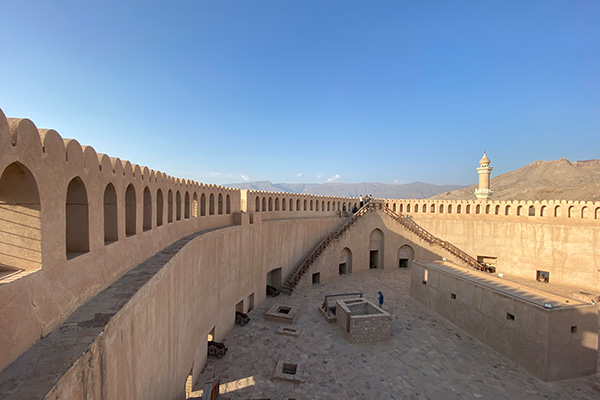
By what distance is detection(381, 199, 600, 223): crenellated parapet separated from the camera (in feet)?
72.0

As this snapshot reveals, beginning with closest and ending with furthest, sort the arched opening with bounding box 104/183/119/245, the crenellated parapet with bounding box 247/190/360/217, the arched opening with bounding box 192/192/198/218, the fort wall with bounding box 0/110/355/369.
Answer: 1. the fort wall with bounding box 0/110/355/369
2. the arched opening with bounding box 104/183/119/245
3. the arched opening with bounding box 192/192/198/218
4. the crenellated parapet with bounding box 247/190/360/217

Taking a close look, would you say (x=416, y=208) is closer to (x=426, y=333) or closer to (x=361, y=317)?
(x=426, y=333)

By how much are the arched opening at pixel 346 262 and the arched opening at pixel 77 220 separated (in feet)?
71.1

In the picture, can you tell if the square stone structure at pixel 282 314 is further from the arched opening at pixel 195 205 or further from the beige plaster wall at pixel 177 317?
the arched opening at pixel 195 205

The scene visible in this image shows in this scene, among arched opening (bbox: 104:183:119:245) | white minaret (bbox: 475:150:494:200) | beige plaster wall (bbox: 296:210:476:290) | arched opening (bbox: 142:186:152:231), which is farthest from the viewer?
white minaret (bbox: 475:150:494:200)

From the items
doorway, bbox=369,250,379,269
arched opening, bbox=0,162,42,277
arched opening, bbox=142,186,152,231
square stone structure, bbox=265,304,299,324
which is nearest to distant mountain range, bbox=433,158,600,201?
doorway, bbox=369,250,379,269

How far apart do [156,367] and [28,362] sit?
3.40m

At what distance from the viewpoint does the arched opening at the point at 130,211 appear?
273 inches

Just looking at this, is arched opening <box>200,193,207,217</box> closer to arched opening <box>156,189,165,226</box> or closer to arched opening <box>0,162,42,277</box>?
arched opening <box>156,189,165,226</box>

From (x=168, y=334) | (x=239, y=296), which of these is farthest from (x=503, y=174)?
(x=168, y=334)

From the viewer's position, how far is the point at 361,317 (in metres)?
13.4

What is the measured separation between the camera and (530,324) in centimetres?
1124

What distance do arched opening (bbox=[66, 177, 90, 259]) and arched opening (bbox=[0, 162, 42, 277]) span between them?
1121mm

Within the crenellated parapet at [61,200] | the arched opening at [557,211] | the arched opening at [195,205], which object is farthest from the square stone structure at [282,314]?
the arched opening at [557,211]
